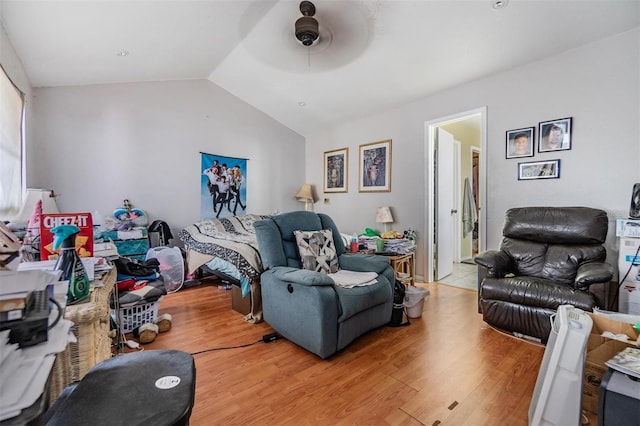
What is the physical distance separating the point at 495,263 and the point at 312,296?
1706 mm

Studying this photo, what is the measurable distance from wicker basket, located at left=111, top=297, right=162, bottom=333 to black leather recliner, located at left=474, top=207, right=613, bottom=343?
9.28 ft

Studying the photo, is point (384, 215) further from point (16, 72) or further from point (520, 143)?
point (16, 72)

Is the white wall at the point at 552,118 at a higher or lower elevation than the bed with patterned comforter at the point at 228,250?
higher

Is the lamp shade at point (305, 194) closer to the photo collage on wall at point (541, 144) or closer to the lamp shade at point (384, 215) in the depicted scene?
the lamp shade at point (384, 215)

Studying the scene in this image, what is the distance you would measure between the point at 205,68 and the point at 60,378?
13.5 feet

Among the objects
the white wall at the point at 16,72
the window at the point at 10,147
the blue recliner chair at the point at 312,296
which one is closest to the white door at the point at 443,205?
the blue recliner chair at the point at 312,296

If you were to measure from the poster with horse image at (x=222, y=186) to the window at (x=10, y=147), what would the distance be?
204 cm

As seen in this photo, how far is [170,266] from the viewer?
134 inches

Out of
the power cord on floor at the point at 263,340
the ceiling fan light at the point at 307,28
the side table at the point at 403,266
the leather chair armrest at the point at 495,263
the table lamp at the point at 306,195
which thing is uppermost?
the ceiling fan light at the point at 307,28

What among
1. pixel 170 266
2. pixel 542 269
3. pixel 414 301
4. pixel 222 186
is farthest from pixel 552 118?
pixel 170 266

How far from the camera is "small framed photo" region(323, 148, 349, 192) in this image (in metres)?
4.89

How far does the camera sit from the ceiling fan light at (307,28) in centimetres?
250

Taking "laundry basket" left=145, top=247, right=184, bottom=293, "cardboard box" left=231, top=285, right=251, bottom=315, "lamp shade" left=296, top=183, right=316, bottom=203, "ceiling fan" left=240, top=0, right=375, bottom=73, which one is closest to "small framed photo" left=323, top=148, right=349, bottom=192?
"lamp shade" left=296, top=183, right=316, bottom=203

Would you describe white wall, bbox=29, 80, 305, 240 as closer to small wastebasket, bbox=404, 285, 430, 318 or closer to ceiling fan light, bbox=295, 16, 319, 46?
ceiling fan light, bbox=295, 16, 319, 46
